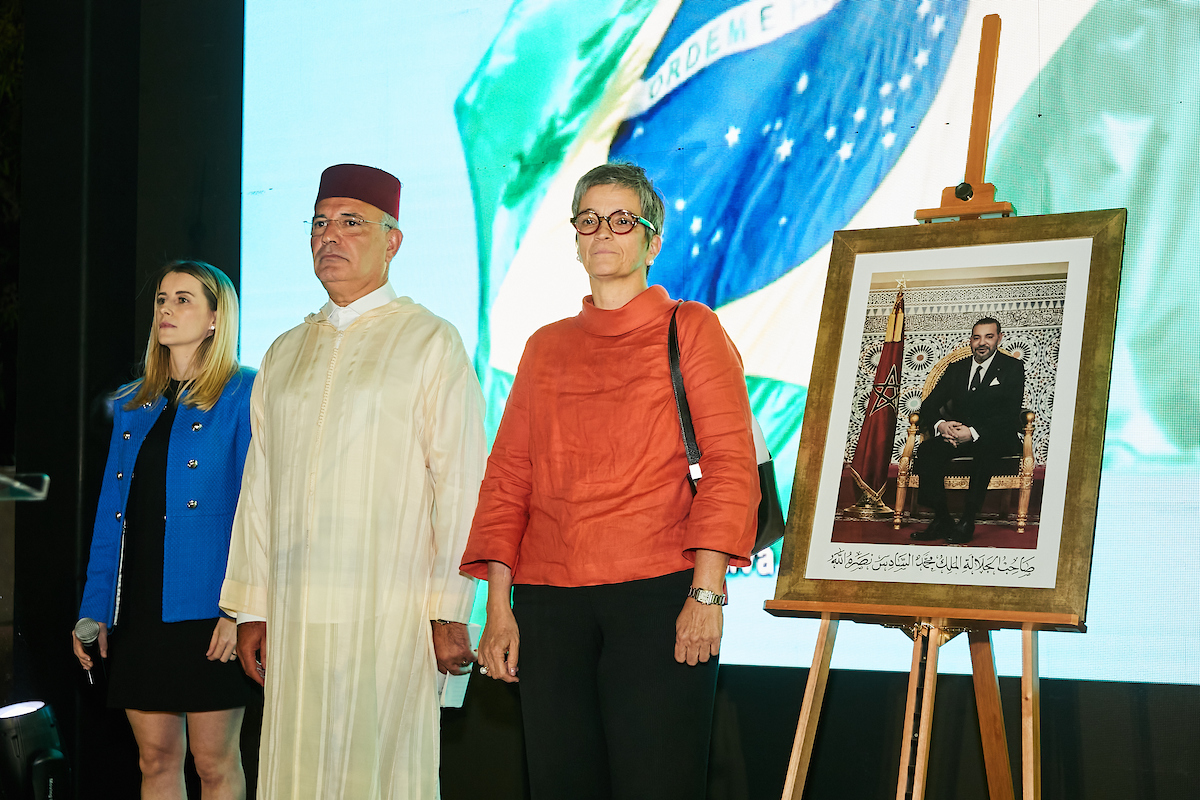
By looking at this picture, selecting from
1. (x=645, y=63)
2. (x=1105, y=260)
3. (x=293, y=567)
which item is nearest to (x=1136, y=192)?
(x=1105, y=260)

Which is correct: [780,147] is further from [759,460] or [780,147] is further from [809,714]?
[809,714]

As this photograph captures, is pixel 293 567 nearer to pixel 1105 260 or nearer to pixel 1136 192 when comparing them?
pixel 1105 260

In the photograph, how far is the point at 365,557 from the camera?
2.39 m

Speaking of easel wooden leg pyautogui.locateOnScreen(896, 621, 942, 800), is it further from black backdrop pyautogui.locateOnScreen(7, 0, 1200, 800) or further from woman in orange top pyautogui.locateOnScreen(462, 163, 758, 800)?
black backdrop pyautogui.locateOnScreen(7, 0, 1200, 800)

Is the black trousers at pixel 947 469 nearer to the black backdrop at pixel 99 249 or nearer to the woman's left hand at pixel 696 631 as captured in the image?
the woman's left hand at pixel 696 631

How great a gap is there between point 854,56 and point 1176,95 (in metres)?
0.76

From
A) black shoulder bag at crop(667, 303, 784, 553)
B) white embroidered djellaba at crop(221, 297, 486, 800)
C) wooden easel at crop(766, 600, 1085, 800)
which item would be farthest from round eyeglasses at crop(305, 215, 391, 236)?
wooden easel at crop(766, 600, 1085, 800)

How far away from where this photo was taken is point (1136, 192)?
102 inches

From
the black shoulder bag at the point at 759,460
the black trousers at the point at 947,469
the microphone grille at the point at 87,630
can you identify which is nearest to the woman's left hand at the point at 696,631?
the black shoulder bag at the point at 759,460

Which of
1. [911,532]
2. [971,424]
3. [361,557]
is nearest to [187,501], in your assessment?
[361,557]

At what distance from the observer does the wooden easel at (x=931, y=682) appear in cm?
194

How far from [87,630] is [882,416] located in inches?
74.7

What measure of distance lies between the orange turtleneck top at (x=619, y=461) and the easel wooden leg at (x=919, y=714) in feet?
1.24

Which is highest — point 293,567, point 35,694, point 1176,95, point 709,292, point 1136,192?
point 1176,95
